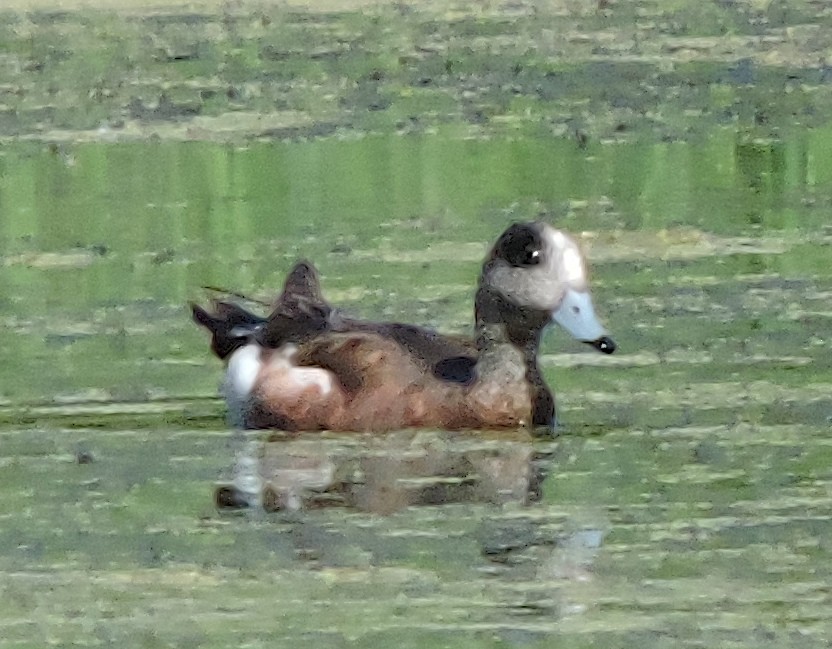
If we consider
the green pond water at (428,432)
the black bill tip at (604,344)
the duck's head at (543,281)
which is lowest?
the green pond water at (428,432)

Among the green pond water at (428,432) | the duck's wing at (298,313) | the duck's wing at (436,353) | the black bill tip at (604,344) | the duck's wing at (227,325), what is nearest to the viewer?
the green pond water at (428,432)

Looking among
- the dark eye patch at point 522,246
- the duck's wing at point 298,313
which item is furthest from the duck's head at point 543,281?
the duck's wing at point 298,313

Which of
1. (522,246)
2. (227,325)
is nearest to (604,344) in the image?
(522,246)

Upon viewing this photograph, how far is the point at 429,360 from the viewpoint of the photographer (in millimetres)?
6727

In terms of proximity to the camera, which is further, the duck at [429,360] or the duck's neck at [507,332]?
the duck's neck at [507,332]

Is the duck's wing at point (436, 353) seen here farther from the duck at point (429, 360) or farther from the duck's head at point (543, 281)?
the duck's head at point (543, 281)

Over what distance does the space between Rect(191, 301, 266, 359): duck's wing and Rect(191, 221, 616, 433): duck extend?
146 mm

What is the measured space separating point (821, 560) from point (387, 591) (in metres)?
0.97

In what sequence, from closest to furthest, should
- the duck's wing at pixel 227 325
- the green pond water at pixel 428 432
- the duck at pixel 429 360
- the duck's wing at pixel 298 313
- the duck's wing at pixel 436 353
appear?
the green pond water at pixel 428 432
the duck at pixel 429 360
the duck's wing at pixel 436 353
the duck's wing at pixel 298 313
the duck's wing at pixel 227 325

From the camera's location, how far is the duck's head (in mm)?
6594

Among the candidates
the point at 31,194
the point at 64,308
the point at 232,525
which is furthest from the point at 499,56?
the point at 232,525

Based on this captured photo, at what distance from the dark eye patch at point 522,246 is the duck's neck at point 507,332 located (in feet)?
0.48

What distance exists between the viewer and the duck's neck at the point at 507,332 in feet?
22.1

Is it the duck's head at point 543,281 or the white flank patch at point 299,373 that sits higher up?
the duck's head at point 543,281
